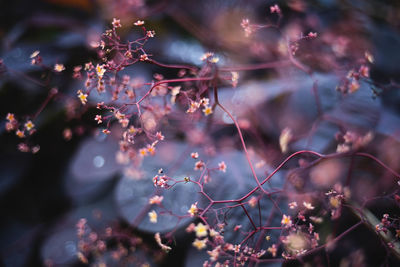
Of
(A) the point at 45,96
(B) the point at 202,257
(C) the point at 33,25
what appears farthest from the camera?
(C) the point at 33,25

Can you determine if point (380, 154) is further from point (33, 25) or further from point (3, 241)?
point (33, 25)

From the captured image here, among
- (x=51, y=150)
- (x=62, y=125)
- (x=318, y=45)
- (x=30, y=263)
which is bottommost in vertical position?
(x=30, y=263)

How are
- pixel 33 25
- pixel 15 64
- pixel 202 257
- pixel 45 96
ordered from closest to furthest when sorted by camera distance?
pixel 202 257, pixel 15 64, pixel 45 96, pixel 33 25

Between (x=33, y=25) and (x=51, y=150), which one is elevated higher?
(x=33, y=25)

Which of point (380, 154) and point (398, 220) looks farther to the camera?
point (380, 154)

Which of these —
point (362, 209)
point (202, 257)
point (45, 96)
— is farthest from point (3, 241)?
point (362, 209)

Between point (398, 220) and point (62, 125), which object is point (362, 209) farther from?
point (62, 125)
